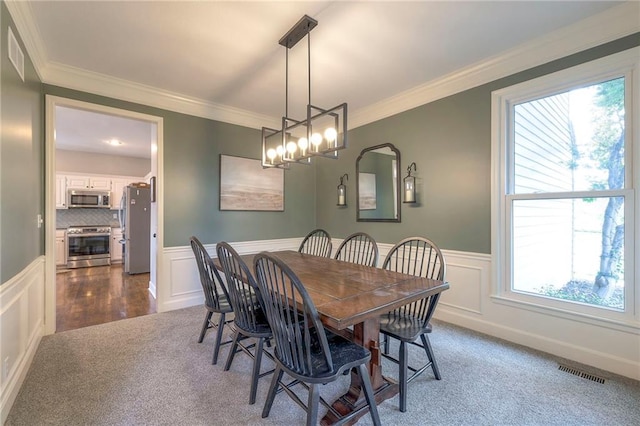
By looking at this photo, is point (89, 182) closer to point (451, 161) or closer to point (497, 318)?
point (451, 161)

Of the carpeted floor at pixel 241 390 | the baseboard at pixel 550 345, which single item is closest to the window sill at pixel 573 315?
the baseboard at pixel 550 345

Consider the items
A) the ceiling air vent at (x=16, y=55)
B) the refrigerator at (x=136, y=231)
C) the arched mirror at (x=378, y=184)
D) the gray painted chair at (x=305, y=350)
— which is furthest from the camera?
the refrigerator at (x=136, y=231)

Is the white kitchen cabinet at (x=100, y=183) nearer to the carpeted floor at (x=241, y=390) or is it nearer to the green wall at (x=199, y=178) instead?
the green wall at (x=199, y=178)

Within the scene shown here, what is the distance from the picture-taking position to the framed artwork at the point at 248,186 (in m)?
3.91

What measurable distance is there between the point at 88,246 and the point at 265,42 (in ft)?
20.8

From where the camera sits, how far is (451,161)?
3021 millimetres

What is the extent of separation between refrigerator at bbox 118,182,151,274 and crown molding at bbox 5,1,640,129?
9.85ft

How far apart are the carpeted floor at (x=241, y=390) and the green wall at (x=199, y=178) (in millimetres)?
1518

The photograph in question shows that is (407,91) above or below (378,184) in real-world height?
above

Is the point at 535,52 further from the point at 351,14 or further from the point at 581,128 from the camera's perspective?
the point at 351,14

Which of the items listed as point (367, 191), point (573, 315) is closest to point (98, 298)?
point (367, 191)

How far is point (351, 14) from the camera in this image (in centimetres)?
208

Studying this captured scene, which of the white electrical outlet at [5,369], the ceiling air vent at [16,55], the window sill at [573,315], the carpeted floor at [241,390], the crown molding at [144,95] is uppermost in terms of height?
the crown molding at [144,95]

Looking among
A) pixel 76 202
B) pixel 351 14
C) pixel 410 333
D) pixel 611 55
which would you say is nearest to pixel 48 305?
pixel 410 333
